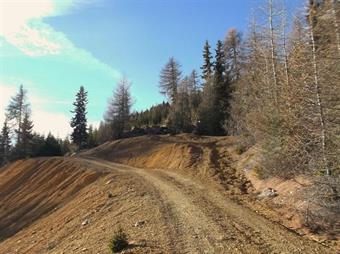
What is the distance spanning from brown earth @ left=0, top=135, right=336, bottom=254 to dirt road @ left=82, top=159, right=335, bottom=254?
29 mm

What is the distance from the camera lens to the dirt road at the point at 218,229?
11516 mm

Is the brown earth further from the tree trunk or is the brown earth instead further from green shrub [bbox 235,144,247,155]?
the tree trunk

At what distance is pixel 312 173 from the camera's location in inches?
599

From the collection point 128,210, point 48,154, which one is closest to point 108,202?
point 128,210

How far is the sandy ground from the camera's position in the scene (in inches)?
470

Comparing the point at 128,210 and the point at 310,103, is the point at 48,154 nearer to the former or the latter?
the point at 128,210

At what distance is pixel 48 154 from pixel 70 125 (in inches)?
550

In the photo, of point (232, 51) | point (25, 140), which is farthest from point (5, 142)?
point (232, 51)

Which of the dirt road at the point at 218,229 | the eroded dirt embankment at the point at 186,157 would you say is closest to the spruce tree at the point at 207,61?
the eroded dirt embankment at the point at 186,157

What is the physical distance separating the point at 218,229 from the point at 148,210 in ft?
12.9

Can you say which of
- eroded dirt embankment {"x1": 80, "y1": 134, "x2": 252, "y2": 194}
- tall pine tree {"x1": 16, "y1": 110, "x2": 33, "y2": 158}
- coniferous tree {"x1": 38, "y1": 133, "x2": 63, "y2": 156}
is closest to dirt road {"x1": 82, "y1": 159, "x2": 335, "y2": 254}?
eroded dirt embankment {"x1": 80, "y1": 134, "x2": 252, "y2": 194}

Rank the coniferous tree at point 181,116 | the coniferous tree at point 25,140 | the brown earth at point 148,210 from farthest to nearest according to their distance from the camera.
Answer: the coniferous tree at point 25,140 → the coniferous tree at point 181,116 → the brown earth at point 148,210

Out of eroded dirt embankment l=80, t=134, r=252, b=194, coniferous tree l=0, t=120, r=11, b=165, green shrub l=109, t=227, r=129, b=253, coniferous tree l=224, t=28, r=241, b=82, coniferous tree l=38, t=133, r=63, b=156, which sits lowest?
green shrub l=109, t=227, r=129, b=253

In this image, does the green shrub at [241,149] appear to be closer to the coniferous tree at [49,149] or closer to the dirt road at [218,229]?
the dirt road at [218,229]
